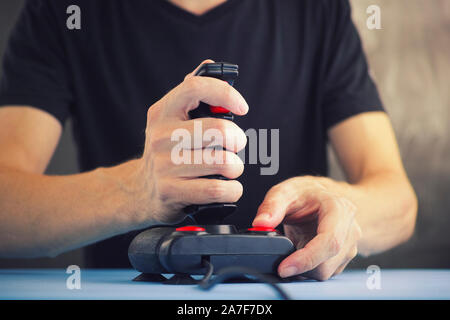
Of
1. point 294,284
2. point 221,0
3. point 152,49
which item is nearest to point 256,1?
point 221,0

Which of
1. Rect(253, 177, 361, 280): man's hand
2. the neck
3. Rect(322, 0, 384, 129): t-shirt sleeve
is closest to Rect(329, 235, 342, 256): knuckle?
Rect(253, 177, 361, 280): man's hand

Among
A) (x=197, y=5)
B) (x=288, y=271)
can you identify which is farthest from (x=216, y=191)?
(x=197, y=5)

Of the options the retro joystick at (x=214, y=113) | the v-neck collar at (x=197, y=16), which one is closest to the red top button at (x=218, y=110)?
the retro joystick at (x=214, y=113)

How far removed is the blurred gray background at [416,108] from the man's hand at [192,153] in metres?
0.93

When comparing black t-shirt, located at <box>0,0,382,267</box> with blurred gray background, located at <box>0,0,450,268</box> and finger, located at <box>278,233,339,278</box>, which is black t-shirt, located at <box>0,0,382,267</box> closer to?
finger, located at <box>278,233,339,278</box>

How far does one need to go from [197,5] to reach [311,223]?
553 millimetres

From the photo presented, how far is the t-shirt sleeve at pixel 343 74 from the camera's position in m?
0.95

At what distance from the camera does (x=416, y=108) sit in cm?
146

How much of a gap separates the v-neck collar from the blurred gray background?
25.5 inches

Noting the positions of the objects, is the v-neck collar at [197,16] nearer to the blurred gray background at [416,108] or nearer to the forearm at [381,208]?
the forearm at [381,208]

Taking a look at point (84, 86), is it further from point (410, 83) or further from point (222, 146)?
point (410, 83)

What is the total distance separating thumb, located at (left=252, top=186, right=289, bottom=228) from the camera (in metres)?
0.51

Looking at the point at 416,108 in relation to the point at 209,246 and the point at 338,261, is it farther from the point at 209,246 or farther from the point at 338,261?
the point at 209,246

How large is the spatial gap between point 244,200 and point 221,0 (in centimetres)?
42
